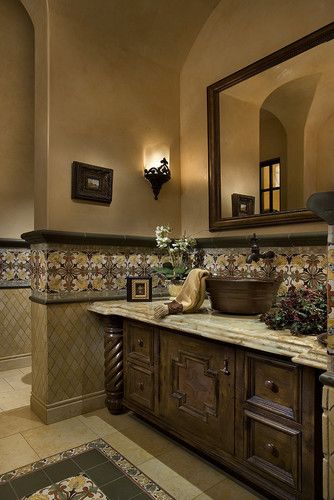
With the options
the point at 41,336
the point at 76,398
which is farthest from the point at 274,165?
the point at 76,398

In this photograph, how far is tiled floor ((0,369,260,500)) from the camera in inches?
62.5

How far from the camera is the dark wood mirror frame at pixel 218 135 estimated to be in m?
1.92

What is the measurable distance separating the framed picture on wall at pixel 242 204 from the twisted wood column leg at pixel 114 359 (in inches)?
42.2

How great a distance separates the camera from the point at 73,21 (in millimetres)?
2293

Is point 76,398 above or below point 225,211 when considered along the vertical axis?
below

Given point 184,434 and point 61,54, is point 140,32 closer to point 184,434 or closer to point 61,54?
point 61,54

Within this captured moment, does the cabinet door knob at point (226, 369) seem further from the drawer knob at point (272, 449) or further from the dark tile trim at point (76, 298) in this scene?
the dark tile trim at point (76, 298)

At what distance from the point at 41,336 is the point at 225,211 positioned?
150 cm

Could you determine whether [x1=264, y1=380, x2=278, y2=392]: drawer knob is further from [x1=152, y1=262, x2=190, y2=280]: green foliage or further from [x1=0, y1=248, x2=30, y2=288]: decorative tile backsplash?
[x1=0, y1=248, x2=30, y2=288]: decorative tile backsplash

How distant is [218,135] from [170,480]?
6.99 feet

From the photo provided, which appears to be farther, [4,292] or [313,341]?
[4,292]

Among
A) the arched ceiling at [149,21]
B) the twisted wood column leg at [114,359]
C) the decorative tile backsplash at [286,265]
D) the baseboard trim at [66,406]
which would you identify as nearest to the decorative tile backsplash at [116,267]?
the decorative tile backsplash at [286,265]

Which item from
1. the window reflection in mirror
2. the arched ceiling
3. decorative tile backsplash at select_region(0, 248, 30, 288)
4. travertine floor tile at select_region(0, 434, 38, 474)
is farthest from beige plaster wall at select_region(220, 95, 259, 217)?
decorative tile backsplash at select_region(0, 248, 30, 288)

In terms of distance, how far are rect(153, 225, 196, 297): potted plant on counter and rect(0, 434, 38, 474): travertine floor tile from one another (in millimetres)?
1240
